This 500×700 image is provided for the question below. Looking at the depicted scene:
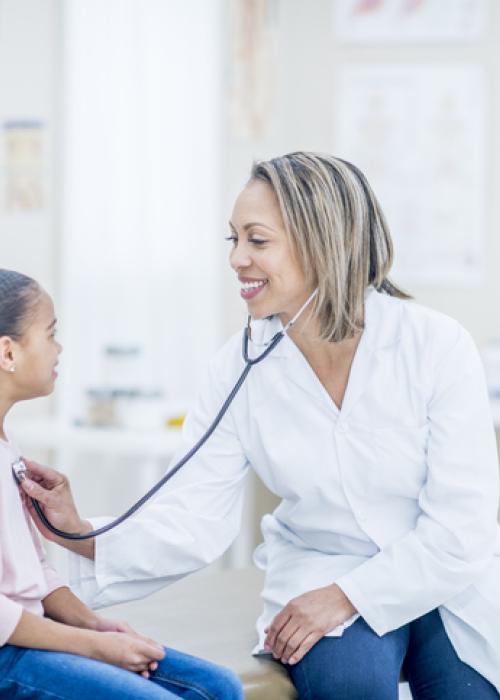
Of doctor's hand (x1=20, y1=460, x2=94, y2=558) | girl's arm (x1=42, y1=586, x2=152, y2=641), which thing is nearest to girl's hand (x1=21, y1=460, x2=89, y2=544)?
doctor's hand (x1=20, y1=460, x2=94, y2=558)

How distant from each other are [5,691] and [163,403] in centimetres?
182

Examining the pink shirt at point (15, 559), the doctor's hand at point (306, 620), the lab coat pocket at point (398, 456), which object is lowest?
the doctor's hand at point (306, 620)

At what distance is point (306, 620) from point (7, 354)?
22.5 inches

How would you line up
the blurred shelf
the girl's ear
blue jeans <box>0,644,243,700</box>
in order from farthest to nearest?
the blurred shelf → the girl's ear → blue jeans <box>0,644,243,700</box>

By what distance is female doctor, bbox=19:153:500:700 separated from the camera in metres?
1.54

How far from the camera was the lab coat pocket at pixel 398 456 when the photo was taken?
5.22ft

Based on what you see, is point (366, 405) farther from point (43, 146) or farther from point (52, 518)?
point (43, 146)

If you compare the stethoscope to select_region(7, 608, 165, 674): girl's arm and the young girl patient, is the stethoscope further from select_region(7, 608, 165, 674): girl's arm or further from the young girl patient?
select_region(7, 608, 165, 674): girl's arm

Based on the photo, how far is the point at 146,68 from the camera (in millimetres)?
3414

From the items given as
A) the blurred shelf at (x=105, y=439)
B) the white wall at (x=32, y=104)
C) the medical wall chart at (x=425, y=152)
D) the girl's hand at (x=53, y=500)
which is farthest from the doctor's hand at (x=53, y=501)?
the medical wall chart at (x=425, y=152)

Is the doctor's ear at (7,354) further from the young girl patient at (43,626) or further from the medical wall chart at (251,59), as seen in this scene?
the medical wall chart at (251,59)

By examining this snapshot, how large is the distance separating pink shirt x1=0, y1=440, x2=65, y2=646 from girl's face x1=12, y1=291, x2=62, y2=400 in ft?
0.28

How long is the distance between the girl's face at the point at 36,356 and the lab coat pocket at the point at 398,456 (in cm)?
50

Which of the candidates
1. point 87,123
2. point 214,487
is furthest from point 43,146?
point 214,487
